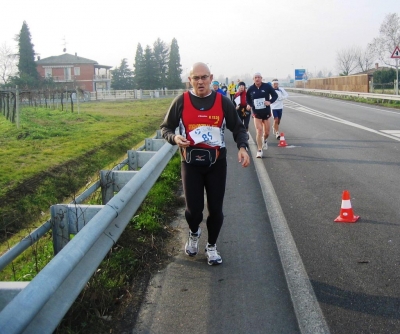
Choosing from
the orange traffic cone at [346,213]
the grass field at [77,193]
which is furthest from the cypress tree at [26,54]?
the orange traffic cone at [346,213]

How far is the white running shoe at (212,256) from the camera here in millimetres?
5277

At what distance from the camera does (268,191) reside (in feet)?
28.7

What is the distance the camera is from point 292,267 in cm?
512

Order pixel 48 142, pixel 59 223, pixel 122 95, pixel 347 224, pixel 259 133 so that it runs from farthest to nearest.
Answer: pixel 122 95 < pixel 48 142 < pixel 259 133 < pixel 347 224 < pixel 59 223

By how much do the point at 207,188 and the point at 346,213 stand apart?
2.25 metres

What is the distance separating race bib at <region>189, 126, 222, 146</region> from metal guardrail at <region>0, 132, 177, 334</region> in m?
0.85

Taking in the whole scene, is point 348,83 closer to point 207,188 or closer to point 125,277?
point 207,188

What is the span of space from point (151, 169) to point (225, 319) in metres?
2.50

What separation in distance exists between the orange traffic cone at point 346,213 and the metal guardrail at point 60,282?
2996mm

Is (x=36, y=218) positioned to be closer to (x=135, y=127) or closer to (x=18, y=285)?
(x=18, y=285)

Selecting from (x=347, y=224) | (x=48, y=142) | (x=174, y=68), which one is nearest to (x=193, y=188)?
(x=347, y=224)

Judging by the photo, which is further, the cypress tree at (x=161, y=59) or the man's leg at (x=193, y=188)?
the cypress tree at (x=161, y=59)

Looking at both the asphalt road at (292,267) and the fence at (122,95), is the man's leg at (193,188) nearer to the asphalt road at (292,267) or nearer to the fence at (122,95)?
the asphalt road at (292,267)

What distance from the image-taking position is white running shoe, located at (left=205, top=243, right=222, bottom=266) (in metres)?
5.28
